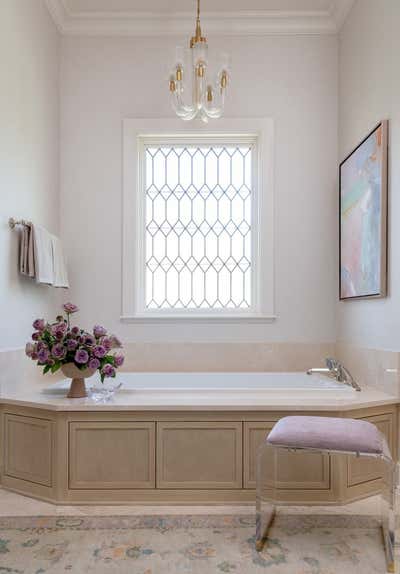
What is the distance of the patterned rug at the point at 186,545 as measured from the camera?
1.81 metres

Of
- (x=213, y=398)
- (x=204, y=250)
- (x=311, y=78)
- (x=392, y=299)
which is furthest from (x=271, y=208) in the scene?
(x=213, y=398)

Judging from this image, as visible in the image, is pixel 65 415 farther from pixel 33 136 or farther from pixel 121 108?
pixel 121 108

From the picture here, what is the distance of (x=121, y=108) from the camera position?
138 inches

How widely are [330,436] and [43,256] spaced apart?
188cm

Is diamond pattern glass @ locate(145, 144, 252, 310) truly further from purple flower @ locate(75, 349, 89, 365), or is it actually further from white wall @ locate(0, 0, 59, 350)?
purple flower @ locate(75, 349, 89, 365)

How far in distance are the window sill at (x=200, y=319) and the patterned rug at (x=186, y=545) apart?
1493 mm

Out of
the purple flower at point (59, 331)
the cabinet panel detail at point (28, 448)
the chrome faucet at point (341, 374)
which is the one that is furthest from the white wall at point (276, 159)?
the cabinet panel detail at point (28, 448)

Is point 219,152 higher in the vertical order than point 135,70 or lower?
lower

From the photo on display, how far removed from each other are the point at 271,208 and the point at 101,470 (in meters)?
2.09

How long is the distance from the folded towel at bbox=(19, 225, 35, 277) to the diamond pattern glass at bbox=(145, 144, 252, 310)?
1011 mm

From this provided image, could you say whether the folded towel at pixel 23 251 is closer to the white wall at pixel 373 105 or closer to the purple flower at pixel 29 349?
the purple flower at pixel 29 349

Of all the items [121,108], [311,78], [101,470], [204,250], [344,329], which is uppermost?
[311,78]

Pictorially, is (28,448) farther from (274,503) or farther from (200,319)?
(200,319)

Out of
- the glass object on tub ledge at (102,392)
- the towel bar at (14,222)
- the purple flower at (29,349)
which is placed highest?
the towel bar at (14,222)
